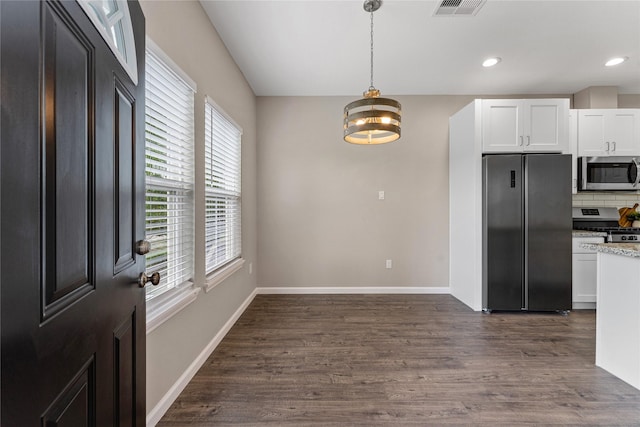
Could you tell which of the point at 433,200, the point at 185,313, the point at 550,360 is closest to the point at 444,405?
the point at 550,360

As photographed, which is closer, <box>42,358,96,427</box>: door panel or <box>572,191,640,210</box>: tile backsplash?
<box>42,358,96,427</box>: door panel

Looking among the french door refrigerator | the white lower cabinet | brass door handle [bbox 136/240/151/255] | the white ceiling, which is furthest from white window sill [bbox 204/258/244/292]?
the white lower cabinet

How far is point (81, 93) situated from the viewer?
0.68 meters

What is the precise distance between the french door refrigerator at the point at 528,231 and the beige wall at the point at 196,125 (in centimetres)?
282

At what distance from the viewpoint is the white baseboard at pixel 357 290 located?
3885 millimetres

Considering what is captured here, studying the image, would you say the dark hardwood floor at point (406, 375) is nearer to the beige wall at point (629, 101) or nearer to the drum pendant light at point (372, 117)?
the drum pendant light at point (372, 117)

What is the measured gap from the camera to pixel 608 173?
3385mm

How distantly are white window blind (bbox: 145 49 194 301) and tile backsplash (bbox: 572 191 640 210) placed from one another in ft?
14.8

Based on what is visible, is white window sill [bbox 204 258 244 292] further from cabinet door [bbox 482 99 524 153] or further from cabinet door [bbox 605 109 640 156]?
cabinet door [bbox 605 109 640 156]

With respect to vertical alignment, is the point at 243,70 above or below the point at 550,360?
above

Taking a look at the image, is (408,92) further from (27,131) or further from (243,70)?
(27,131)

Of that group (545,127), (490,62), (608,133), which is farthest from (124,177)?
(608,133)

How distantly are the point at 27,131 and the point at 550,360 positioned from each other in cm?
315

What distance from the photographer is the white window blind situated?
5.12 ft
